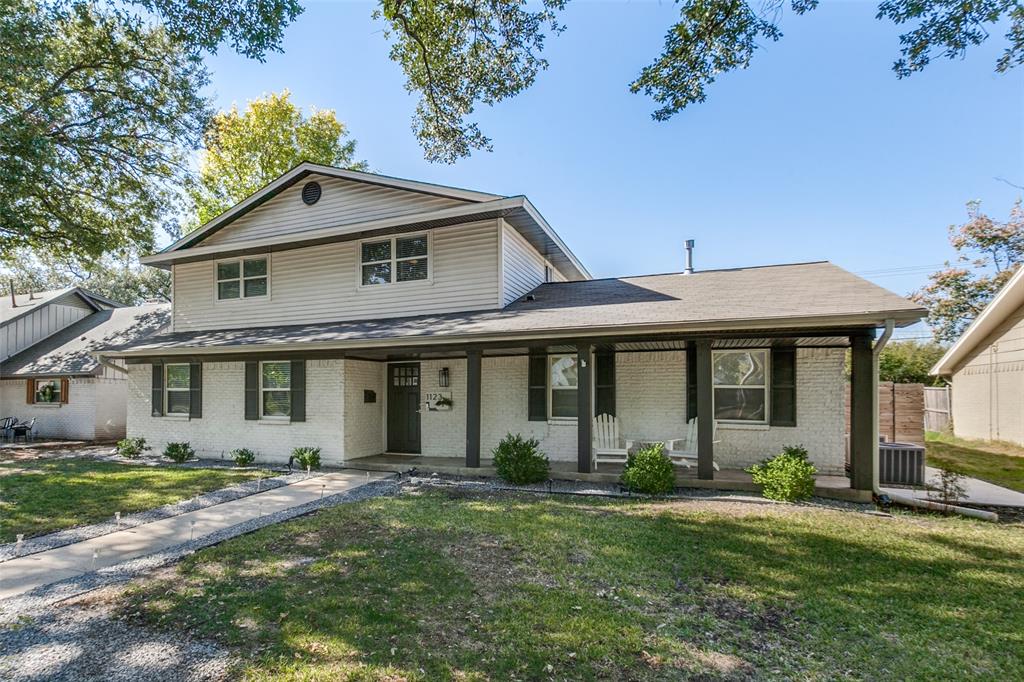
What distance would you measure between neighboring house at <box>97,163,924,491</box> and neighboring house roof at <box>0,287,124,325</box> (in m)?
11.2

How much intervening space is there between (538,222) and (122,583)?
8.96m

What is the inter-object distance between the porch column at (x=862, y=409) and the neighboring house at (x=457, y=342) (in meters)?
0.02

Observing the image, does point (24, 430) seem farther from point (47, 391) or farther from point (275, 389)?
point (275, 389)

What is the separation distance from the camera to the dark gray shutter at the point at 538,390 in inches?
400

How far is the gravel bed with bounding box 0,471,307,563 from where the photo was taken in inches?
221

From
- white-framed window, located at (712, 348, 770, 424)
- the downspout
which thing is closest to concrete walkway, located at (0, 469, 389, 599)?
white-framed window, located at (712, 348, 770, 424)

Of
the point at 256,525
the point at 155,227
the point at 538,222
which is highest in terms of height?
the point at 155,227

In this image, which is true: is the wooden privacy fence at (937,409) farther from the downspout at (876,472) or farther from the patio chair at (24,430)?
the patio chair at (24,430)

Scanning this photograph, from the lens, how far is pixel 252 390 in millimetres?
11391

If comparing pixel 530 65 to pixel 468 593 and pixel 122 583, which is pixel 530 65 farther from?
pixel 122 583

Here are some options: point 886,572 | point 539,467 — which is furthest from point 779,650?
point 539,467

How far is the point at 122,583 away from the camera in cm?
451

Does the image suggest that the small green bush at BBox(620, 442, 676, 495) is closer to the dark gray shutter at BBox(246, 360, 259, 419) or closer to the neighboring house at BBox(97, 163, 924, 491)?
the neighboring house at BBox(97, 163, 924, 491)

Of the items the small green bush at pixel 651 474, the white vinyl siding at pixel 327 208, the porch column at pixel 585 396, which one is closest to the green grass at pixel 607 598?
the small green bush at pixel 651 474
